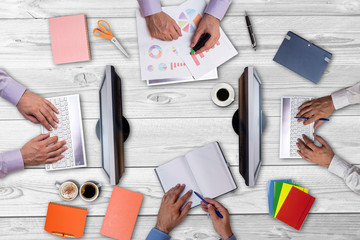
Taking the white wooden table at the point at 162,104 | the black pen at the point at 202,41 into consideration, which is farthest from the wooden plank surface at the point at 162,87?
the black pen at the point at 202,41

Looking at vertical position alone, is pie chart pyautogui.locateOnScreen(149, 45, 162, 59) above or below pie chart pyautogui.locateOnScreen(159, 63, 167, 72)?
above

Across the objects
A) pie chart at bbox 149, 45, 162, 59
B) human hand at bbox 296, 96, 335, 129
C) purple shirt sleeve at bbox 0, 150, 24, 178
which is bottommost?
purple shirt sleeve at bbox 0, 150, 24, 178

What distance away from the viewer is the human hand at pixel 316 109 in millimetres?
1241

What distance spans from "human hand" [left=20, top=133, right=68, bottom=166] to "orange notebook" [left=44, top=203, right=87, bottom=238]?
0.67 ft

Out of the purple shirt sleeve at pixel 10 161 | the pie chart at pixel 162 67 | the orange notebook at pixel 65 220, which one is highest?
the pie chart at pixel 162 67

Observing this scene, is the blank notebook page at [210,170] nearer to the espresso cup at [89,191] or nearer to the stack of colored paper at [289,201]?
the stack of colored paper at [289,201]

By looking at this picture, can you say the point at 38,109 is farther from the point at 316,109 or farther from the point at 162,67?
the point at 316,109

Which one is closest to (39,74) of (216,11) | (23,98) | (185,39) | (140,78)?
(23,98)

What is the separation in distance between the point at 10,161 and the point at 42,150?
0.49 feet

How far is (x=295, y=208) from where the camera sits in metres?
1.28

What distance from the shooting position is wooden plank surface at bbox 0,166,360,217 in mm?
1283

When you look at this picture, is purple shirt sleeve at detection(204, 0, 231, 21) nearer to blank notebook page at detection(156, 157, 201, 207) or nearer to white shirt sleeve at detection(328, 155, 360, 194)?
blank notebook page at detection(156, 157, 201, 207)

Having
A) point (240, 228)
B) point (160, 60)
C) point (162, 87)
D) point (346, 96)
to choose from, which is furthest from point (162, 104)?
point (346, 96)

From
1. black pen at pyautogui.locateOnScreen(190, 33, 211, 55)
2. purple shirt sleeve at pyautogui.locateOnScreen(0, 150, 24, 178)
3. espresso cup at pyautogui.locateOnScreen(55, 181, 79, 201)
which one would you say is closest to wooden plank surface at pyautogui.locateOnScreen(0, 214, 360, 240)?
espresso cup at pyautogui.locateOnScreen(55, 181, 79, 201)
